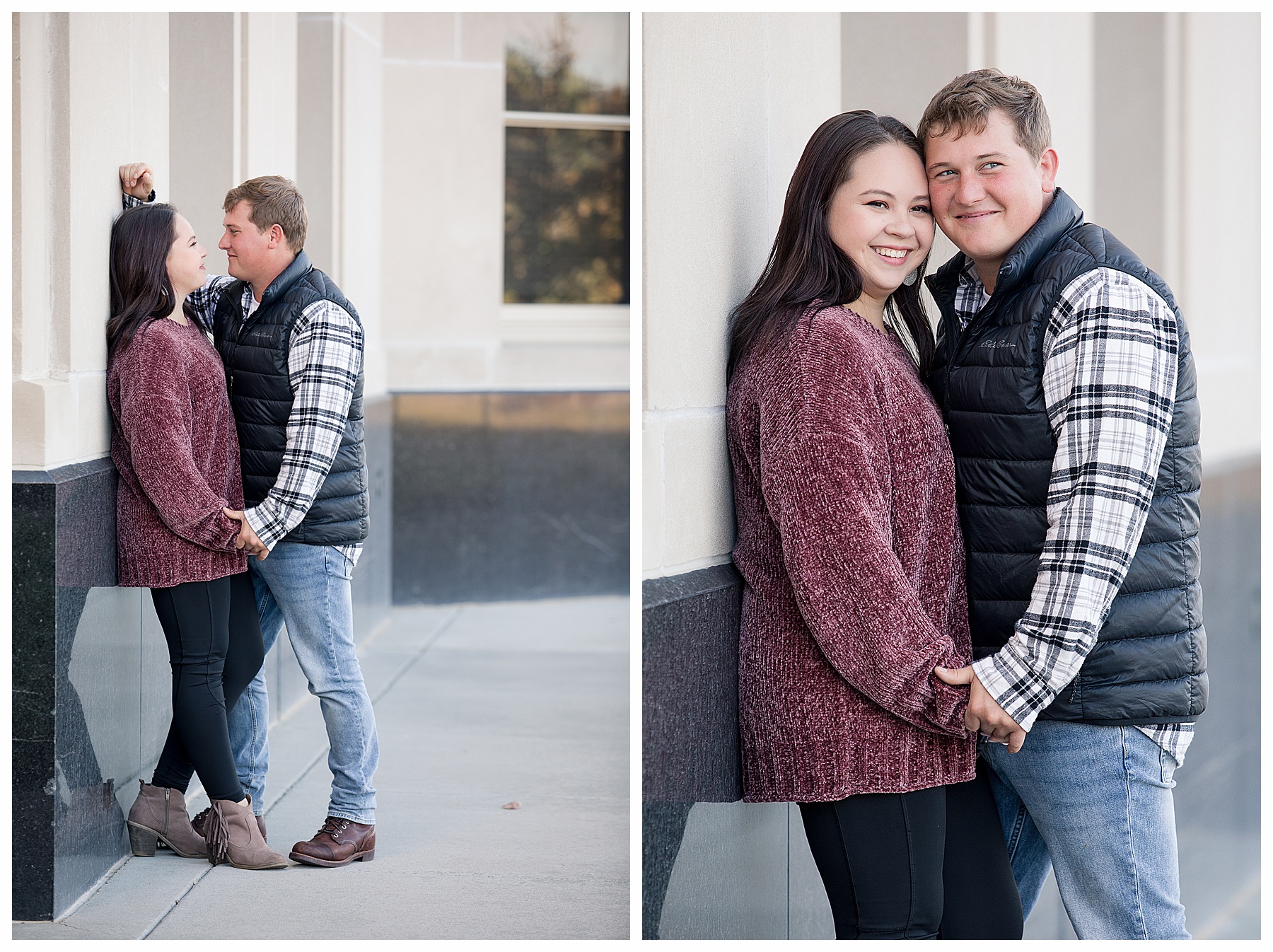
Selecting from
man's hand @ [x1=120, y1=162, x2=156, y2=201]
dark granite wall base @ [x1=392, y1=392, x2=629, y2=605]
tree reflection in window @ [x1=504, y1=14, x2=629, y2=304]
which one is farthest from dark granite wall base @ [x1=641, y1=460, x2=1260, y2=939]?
tree reflection in window @ [x1=504, y1=14, x2=629, y2=304]

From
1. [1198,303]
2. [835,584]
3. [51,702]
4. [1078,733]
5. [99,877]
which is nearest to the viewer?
[835,584]

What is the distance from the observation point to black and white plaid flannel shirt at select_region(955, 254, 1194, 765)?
2033 mm

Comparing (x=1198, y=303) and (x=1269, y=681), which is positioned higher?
(x=1198, y=303)

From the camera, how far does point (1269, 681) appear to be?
2.33 m

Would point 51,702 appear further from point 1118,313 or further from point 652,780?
point 1118,313

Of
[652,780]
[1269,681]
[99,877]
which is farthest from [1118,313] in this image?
[99,877]

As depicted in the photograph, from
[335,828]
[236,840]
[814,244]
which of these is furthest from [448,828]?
[814,244]

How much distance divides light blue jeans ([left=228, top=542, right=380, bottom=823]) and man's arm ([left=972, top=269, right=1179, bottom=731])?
6.14 feet

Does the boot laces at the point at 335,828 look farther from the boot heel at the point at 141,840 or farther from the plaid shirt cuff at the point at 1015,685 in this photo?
the plaid shirt cuff at the point at 1015,685

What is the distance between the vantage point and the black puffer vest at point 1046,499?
2.13m

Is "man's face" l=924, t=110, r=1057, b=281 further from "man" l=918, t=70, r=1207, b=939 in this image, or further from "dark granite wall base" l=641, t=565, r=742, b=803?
"dark granite wall base" l=641, t=565, r=742, b=803

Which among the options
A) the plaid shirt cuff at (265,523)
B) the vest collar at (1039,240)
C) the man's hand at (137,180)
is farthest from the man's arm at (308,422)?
the vest collar at (1039,240)

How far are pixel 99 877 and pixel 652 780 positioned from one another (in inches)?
70.8

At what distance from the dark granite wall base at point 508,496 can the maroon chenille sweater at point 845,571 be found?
17.7ft
